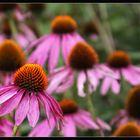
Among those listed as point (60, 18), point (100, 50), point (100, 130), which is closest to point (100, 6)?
point (100, 50)

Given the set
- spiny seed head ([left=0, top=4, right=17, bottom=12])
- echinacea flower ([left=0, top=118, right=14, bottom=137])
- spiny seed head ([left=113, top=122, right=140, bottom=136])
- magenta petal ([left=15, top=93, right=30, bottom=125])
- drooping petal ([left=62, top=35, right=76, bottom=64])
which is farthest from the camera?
spiny seed head ([left=0, top=4, right=17, bottom=12])

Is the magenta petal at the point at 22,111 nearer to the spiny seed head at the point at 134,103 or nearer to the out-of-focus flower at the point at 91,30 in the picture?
the spiny seed head at the point at 134,103

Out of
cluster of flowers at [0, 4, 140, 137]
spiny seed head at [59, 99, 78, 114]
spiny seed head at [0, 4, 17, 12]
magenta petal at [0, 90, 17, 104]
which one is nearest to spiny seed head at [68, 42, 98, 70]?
cluster of flowers at [0, 4, 140, 137]

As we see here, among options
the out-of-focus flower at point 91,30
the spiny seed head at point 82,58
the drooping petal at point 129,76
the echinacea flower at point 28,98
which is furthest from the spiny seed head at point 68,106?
the out-of-focus flower at point 91,30

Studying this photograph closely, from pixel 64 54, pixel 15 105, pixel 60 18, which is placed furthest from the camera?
pixel 60 18

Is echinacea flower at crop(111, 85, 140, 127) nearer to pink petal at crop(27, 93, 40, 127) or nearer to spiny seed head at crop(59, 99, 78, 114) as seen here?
spiny seed head at crop(59, 99, 78, 114)

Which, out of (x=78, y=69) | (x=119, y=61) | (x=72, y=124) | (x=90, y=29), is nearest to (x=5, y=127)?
(x=72, y=124)

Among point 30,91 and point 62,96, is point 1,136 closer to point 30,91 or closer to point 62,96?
point 30,91

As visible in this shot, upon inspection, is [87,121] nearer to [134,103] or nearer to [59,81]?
[59,81]
